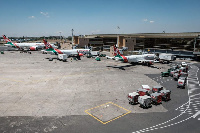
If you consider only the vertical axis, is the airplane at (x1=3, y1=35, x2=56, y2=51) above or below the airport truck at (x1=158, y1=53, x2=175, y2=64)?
above

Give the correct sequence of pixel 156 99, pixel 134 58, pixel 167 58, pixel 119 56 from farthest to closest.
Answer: pixel 167 58 → pixel 134 58 → pixel 119 56 → pixel 156 99

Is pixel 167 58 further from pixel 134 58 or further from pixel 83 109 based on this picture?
pixel 83 109

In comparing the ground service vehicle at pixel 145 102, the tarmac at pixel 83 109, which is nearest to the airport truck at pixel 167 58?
the tarmac at pixel 83 109

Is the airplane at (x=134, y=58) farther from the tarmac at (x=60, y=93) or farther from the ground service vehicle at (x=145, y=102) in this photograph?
the ground service vehicle at (x=145, y=102)

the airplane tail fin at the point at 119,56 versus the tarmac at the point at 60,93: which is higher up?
the airplane tail fin at the point at 119,56

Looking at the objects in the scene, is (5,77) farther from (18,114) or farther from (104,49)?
(104,49)

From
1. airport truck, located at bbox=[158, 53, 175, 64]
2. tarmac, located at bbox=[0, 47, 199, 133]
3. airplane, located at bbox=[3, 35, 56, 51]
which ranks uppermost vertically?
airplane, located at bbox=[3, 35, 56, 51]

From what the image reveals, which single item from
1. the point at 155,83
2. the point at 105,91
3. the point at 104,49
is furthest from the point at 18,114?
the point at 104,49

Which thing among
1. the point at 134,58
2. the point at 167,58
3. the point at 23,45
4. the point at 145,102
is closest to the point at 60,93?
the point at 145,102

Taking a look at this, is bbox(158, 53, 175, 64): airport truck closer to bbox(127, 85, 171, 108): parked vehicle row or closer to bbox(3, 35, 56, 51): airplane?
bbox(127, 85, 171, 108): parked vehicle row

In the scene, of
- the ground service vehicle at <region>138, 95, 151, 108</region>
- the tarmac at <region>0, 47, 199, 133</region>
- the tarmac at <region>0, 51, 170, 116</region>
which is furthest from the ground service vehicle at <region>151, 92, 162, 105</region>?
the ground service vehicle at <region>138, 95, 151, 108</region>

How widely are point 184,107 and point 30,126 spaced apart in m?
25.8

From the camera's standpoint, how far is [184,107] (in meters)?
27.4

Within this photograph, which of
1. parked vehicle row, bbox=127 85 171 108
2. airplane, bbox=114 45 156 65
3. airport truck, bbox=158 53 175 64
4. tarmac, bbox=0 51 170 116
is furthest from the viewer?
airport truck, bbox=158 53 175 64
